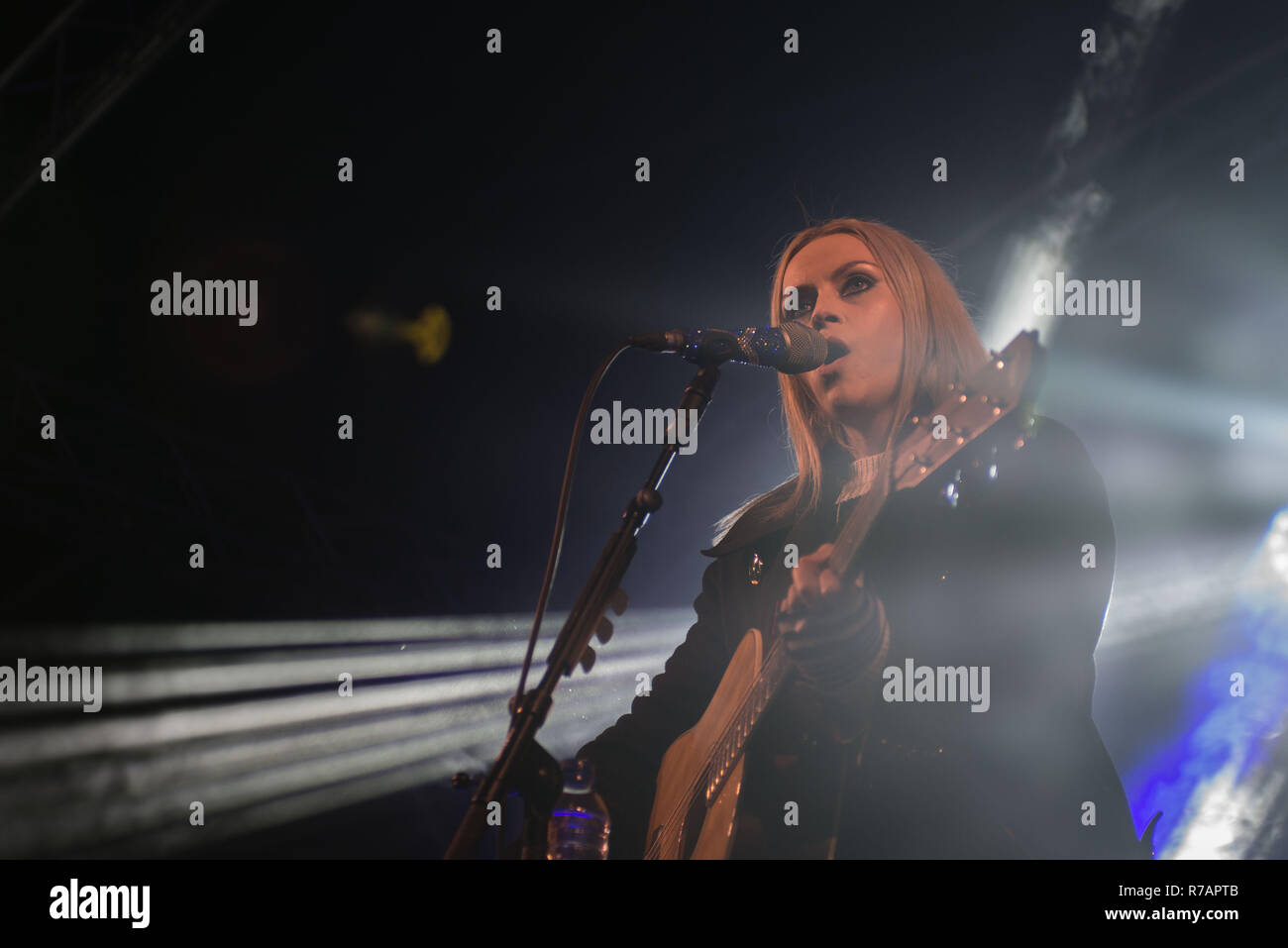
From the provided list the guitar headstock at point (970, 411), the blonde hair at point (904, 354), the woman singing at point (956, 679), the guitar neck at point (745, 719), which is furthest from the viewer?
the blonde hair at point (904, 354)

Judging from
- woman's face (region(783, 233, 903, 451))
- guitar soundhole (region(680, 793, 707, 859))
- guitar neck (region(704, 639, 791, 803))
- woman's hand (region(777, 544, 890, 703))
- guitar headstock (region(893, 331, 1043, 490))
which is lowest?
guitar soundhole (region(680, 793, 707, 859))

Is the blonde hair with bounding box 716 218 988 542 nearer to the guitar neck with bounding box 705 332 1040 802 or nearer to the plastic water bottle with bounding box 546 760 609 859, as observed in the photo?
the guitar neck with bounding box 705 332 1040 802

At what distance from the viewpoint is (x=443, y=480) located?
540cm

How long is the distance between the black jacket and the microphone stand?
490 millimetres

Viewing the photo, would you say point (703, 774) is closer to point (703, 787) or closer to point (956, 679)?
point (703, 787)

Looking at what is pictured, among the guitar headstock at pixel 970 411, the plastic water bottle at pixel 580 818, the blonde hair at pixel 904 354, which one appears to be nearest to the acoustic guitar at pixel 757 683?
the guitar headstock at pixel 970 411

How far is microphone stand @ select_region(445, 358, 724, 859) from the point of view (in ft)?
5.24

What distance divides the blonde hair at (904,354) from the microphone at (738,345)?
0.48 metres

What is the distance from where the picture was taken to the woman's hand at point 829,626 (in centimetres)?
166

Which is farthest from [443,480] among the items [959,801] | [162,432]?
[959,801]

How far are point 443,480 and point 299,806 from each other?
6.85 feet

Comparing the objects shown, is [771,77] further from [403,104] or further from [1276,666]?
[1276,666]

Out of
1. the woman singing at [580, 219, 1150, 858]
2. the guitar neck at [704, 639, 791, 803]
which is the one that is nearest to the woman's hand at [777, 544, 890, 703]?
the woman singing at [580, 219, 1150, 858]

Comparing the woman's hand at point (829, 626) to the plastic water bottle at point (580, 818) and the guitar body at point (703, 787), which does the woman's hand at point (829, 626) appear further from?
the plastic water bottle at point (580, 818)
